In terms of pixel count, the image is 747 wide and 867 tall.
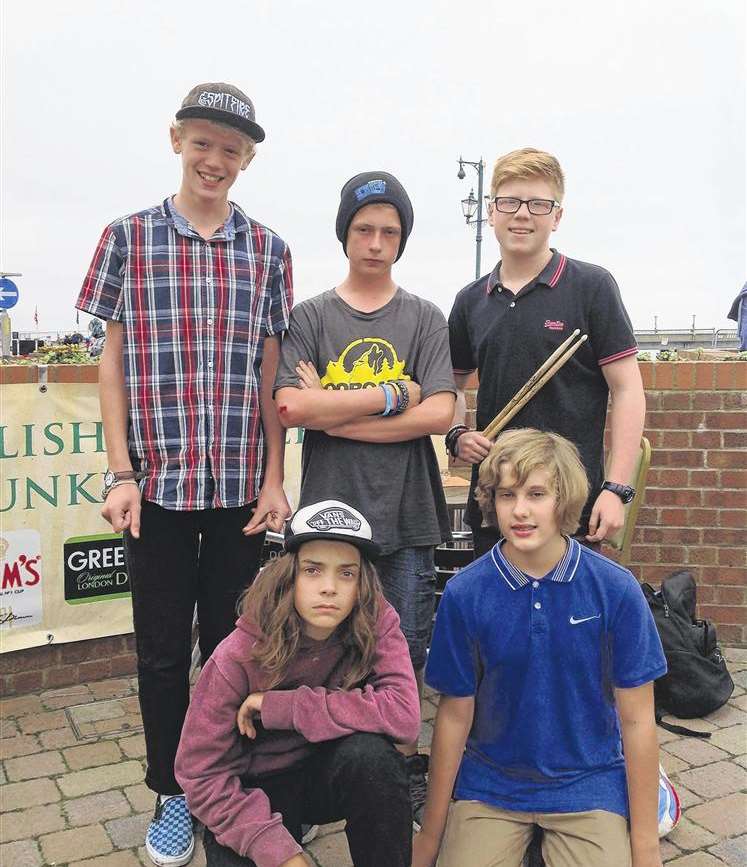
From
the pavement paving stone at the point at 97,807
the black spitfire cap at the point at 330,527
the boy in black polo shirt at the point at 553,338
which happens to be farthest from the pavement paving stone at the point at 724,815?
the pavement paving stone at the point at 97,807

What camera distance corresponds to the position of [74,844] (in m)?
2.97

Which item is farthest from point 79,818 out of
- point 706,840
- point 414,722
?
point 706,840

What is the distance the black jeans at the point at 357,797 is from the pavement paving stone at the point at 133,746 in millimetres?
1381

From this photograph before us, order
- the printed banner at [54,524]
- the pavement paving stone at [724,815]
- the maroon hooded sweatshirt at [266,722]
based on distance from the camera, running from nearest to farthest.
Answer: the maroon hooded sweatshirt at [266,722] < the pavement paving stone at [724,815] < the printed banner at [54,524]

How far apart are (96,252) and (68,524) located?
2.00 m

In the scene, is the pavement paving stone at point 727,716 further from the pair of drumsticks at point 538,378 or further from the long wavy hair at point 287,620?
the long wavy hair at point 287,620

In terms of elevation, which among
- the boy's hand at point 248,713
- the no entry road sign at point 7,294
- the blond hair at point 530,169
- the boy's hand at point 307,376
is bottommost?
the boy's hand at point 248,713

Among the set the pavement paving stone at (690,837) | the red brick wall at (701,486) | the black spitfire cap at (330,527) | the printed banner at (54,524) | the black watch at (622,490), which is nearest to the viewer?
the black spitfire cap at (330,527)

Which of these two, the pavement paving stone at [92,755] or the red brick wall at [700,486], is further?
the red brick wall at [700,486]

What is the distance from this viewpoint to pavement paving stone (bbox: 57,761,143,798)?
335 centimetres

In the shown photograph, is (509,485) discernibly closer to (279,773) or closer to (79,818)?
(279,773)

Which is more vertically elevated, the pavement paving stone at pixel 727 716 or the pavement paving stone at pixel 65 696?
the pavement paving stone at pixel 727 716

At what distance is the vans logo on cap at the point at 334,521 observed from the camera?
7.83 feet

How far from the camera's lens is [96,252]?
2.71m
